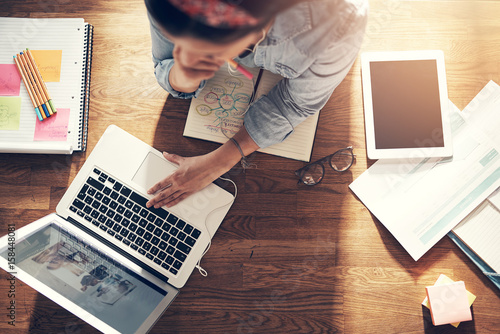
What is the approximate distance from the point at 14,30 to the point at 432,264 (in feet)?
4.43

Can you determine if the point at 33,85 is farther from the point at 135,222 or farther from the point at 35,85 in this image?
the point at 135,222

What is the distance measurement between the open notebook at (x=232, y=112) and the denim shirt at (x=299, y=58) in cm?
5

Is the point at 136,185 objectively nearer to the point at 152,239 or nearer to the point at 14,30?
the point at 152,239

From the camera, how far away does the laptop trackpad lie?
91 centimetres

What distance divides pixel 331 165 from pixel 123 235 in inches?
23.4

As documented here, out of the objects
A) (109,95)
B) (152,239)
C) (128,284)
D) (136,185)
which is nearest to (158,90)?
(109,95)

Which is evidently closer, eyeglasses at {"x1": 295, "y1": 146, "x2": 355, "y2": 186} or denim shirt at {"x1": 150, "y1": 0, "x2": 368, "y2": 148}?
denim shirt at {"x1": 150, "y1": 0, "x2": 368, "y2": 148}

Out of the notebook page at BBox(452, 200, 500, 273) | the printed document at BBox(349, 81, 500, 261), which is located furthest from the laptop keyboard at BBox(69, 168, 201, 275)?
the notebook page at BBox(452, 200, 500, 273)

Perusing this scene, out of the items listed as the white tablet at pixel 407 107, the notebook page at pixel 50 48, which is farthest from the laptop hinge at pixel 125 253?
the white tablet at pixel 407 107

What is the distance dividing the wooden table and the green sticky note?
0.09m

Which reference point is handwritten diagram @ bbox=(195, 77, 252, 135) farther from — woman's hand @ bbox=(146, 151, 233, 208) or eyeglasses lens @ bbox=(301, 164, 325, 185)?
eyeglasses lens @ bbox=(301, 164, 325, 185)

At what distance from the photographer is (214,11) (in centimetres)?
36

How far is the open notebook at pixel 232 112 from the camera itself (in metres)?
0.93

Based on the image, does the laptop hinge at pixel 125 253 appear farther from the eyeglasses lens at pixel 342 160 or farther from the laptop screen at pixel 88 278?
the eyeglasses lens at pixel 342 160
